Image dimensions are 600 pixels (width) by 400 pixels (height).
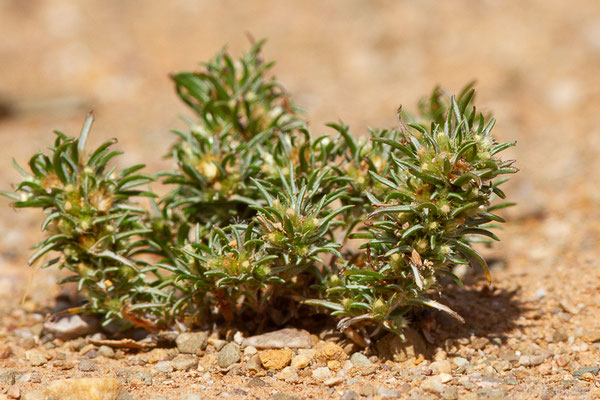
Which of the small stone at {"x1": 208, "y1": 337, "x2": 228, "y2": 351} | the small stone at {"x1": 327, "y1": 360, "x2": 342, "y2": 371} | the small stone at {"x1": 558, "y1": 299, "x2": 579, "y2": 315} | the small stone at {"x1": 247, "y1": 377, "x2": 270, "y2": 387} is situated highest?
the small stone at {"x1": 558, "y1": 299, "x2": 579, "y2": 315}

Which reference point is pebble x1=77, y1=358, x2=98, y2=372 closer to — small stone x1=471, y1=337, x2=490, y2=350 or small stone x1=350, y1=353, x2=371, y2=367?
small stone x1=350, y1=353, x2=371, y2=367

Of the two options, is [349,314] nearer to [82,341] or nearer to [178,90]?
[82,341]

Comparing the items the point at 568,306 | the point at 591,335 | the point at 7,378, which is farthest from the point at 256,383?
the point at 568,306

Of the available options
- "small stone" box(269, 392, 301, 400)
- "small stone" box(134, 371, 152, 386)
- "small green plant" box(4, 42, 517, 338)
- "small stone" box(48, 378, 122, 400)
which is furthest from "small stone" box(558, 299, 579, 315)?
"small stone" box(48, 378, 122, 400)

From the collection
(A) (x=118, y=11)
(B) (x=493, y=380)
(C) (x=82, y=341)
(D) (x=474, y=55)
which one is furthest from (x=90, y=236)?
A: (A) (x=118, y=11)

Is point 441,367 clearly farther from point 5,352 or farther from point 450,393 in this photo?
point 5,352

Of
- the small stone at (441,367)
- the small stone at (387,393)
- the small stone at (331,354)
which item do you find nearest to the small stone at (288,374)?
the small stone at (331,354)

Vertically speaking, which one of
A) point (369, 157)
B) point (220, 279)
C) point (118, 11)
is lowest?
point (220, 279)
